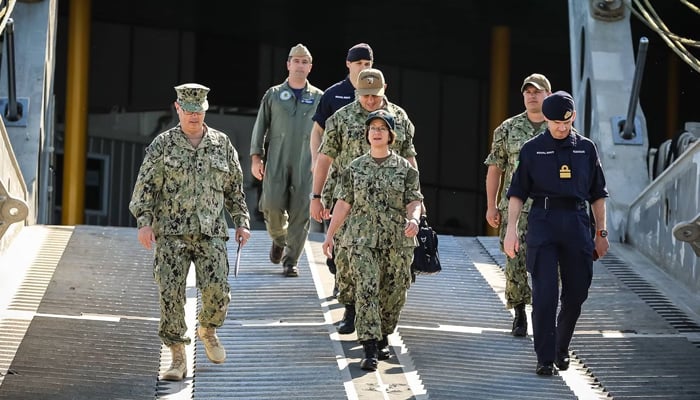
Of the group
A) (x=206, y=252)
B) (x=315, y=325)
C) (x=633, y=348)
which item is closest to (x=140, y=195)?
(x=206, y=252)

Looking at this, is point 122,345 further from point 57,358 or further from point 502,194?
point 502,194

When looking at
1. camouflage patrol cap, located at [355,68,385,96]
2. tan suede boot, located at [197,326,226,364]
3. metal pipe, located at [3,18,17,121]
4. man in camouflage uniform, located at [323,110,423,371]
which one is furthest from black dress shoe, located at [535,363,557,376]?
metal pipe, located at [3,18,17,121]

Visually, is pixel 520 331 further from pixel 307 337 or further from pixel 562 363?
pixel 307 337

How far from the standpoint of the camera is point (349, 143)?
33.6 ft

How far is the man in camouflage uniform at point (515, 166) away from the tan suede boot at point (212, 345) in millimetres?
2078

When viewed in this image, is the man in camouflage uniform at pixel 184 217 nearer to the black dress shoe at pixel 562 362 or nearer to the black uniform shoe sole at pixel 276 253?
the black dress shoe at pixel 562 362

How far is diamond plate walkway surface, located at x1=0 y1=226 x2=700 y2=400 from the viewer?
905 cm

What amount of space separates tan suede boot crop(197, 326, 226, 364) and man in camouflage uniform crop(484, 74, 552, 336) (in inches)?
81.8

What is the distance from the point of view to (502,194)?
10609 millimetres

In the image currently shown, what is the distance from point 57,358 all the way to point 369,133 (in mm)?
2240

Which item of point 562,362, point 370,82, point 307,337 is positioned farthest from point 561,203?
point 307,337

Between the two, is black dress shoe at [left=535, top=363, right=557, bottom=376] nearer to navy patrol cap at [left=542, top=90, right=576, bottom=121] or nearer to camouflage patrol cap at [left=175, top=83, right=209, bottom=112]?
navy patrol cap at [left=542, top=90, right=576, bottom=121]

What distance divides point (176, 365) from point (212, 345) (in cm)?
23

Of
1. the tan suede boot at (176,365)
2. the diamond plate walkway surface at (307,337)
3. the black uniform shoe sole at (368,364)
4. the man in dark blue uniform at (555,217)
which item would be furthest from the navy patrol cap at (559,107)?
the tan suede boot at (176,365)
